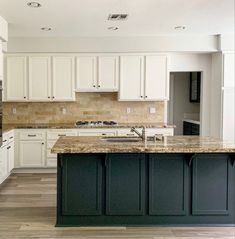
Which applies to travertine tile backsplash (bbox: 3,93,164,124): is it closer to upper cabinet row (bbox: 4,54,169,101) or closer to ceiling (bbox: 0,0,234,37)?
upper cabinet row (bbox: 4,54,169,101)

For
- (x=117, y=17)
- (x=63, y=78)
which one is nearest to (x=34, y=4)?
(x=117, y=17)

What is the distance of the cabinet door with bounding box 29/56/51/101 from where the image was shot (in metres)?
6.13

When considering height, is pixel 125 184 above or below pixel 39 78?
below

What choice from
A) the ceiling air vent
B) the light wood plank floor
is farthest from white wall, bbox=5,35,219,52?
the light wood plank floor

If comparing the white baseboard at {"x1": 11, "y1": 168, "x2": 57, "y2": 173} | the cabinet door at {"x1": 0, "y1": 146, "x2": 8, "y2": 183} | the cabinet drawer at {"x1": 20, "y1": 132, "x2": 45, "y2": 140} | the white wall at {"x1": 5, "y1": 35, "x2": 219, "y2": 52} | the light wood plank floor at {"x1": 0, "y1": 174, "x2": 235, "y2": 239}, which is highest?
the white wall at {"x1": 5, "y1": 35, "x2": 219, "y2": 52}

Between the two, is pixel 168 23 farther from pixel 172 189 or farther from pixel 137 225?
pixel 137 225

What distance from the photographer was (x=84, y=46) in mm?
6098

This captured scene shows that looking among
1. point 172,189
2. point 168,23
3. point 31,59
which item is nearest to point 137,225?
point 172,189

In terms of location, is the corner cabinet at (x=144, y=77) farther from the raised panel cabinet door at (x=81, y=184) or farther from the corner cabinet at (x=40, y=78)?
the raised panel cabinet door at (x=81, y=184)

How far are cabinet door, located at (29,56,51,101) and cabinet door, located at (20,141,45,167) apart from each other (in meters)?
0.89

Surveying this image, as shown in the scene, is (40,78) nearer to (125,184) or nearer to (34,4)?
(34,4)

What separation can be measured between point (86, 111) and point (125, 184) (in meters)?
3.30

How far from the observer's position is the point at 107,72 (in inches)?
243

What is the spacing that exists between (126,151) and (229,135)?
3.51 metres
